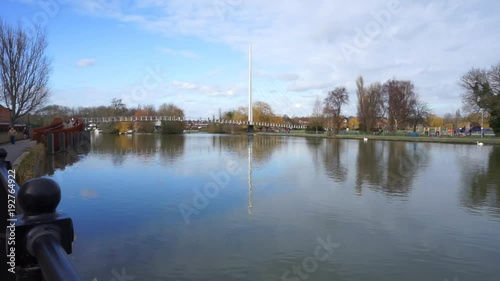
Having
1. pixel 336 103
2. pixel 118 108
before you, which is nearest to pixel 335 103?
pixel 336 103

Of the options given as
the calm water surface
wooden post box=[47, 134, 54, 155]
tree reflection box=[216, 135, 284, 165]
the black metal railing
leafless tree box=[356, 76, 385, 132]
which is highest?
leafless tree box=[356, 76, 385, 132]

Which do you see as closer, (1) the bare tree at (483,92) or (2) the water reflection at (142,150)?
(2) the water reflection at (142,150)

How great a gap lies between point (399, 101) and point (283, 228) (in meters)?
59.6

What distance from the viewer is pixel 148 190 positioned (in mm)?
12781

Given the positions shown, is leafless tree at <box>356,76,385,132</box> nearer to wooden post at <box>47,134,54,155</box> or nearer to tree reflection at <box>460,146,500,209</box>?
tree reflection at <box>460,146,500,209</box>

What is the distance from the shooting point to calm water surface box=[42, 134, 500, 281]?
6266 millimetres

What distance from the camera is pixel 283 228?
27.7 ft

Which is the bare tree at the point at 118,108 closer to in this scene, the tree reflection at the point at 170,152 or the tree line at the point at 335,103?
the tree line at the point at 335,103

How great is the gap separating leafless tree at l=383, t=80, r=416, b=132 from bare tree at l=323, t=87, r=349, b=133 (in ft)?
23.3

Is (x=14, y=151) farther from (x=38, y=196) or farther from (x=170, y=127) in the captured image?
(x=170, y=127)

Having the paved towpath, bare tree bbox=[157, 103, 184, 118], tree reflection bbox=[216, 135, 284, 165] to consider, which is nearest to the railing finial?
the paved towpath

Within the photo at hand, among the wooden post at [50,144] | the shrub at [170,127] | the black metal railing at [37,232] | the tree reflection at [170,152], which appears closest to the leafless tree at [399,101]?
the tree reflection at [170,152]

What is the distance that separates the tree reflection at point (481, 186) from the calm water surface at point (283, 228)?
0.05 metres

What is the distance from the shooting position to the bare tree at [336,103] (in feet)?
220
